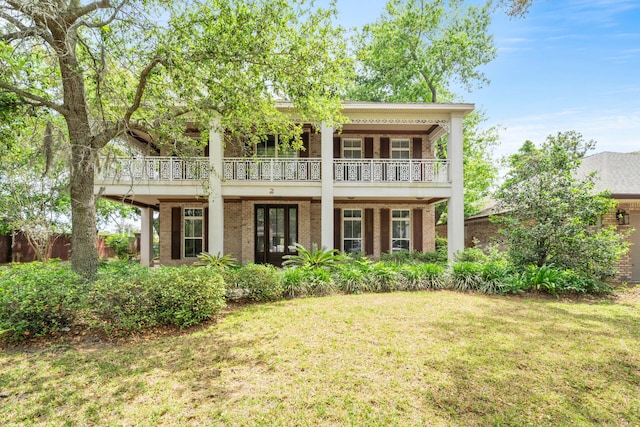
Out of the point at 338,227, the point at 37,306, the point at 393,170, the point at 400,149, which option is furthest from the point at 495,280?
the point at 37,306

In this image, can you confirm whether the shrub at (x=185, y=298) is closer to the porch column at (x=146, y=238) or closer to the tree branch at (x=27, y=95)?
the tree branch at (x=27, y=95)

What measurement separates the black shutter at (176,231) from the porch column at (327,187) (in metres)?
6.46

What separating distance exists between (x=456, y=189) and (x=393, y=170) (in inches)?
91.3

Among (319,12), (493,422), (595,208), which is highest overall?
(319,12)

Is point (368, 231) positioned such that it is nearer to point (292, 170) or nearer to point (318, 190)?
point (318, 190)

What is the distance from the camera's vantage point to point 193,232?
13.7 m

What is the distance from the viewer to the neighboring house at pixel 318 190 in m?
11.1

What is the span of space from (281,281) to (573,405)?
5.90 m

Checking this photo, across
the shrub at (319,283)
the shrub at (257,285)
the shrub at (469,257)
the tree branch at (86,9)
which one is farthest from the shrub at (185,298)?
the shrub at (469,257)

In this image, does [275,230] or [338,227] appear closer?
[275,230]

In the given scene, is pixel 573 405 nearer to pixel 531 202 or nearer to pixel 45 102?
pixel 531 202

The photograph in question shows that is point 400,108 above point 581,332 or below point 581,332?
above

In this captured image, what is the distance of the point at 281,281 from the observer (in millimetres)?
7949

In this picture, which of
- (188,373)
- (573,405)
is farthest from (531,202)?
(188,373)
